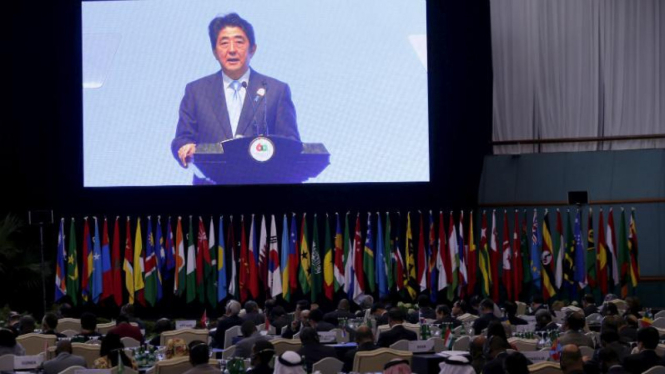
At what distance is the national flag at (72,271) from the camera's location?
80.4 ft

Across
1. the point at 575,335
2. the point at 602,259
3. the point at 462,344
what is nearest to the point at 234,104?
the point at 602,259

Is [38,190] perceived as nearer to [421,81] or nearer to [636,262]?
[421,81]

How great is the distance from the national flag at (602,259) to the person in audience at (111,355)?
14690mm

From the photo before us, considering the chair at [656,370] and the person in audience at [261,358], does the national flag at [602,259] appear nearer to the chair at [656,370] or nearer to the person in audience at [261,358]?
the chair at [656,370]

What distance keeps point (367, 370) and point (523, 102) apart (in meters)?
15.7

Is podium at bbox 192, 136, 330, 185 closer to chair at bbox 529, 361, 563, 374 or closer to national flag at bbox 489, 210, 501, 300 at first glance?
national flag at bbox 489, 210, 501, 300

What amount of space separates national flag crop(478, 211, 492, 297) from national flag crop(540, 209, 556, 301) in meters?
1.10

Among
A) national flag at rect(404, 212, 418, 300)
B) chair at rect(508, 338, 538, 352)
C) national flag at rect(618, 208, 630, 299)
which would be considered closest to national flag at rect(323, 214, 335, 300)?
national flag at rect(404, 212, 418, 300)

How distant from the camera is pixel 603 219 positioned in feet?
82.4

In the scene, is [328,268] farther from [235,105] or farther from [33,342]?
[33,342]

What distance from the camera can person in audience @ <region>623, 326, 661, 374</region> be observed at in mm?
10336

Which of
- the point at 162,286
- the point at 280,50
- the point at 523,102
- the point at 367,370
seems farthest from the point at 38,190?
the point at 367,370

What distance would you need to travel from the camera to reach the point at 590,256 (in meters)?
24.8

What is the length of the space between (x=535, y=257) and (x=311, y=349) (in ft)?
42.6
